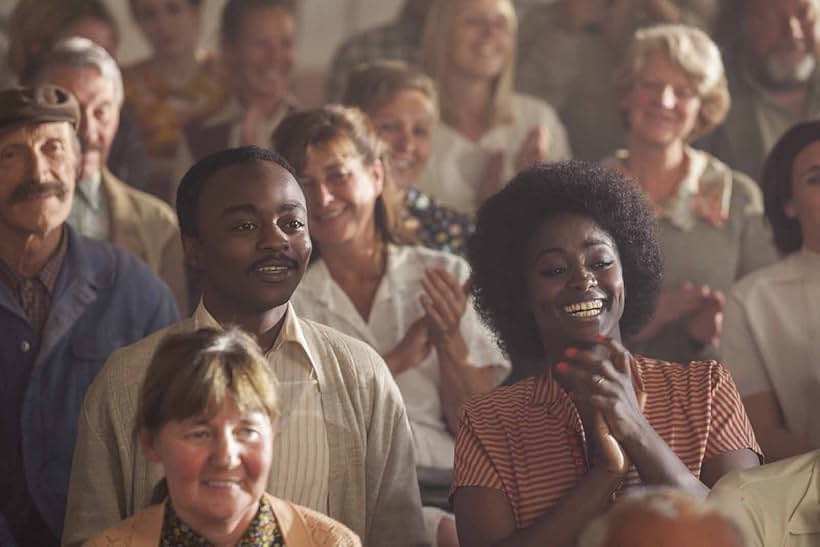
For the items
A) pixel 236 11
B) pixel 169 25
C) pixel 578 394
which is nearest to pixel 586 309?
pixel 578 394

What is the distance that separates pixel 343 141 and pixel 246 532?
4.17 feet

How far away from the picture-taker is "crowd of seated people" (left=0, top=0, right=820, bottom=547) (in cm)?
244

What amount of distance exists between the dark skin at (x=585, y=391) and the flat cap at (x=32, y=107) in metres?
1.04

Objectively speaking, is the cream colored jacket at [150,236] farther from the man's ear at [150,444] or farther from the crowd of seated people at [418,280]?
the man's ear at [150,444]

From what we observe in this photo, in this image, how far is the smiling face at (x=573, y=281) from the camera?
8.66 feet

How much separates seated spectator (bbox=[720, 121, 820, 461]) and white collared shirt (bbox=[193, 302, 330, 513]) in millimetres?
1029

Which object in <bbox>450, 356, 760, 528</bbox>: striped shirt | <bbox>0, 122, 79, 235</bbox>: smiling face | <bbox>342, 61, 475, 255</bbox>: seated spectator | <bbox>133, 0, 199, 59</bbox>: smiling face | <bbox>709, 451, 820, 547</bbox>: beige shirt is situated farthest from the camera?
<bbox>133, 0, 199, 59</bbox>: smiling face

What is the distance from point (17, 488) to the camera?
9.80 ft

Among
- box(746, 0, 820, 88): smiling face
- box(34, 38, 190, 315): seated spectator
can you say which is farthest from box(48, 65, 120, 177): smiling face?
box(746, 0, 820, 88): smiling face

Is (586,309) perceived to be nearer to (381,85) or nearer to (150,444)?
(150,444)

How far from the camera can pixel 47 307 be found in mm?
3096

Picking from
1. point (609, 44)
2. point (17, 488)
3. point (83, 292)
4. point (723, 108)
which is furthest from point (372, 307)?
point (609, 44)

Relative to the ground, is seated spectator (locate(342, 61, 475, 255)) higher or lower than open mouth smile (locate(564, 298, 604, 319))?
higher

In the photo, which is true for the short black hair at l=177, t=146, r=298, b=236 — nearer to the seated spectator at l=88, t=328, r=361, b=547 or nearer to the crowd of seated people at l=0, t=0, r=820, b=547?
the crowd of seated people at l=0, t=0, r=820, b=547
